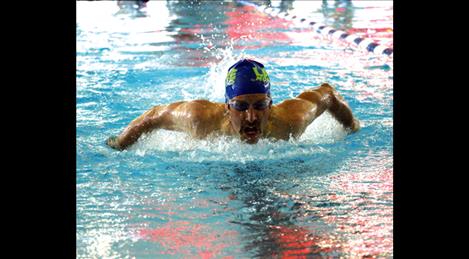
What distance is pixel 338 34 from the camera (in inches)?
412

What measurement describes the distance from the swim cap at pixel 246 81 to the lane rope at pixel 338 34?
15.2ft

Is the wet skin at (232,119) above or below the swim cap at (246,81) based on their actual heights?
below

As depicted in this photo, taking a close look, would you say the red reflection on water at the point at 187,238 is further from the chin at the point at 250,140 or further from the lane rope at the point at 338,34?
the lane rope at the point at 338,34

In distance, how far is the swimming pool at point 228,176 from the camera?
3.04 metres

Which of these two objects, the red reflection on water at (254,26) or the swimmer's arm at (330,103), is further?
the red reflection on water at (254,26)

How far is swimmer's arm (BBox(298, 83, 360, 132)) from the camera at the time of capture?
15.5 ft

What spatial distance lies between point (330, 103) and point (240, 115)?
34.0 inches

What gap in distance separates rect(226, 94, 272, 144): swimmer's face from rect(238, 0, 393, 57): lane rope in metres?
4.77

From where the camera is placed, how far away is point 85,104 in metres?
6.18

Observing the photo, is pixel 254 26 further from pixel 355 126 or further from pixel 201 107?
pixel 201 107

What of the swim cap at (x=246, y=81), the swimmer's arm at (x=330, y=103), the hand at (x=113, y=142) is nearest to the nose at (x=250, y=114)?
the swim cap at (x=246, y=81)
